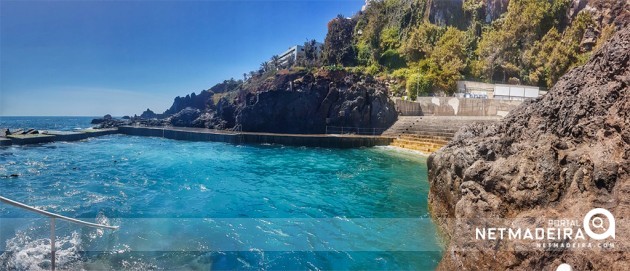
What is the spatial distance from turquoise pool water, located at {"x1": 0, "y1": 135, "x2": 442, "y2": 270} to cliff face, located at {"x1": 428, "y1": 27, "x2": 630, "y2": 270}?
1461 mm

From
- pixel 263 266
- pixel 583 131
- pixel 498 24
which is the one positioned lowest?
pixel 263 266

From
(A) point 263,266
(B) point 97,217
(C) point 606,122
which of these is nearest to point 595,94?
(C) point 606,122

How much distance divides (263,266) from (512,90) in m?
32.4

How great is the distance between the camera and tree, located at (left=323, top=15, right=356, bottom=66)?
49.5 m

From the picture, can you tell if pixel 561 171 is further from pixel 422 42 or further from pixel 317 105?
pixel 422 42

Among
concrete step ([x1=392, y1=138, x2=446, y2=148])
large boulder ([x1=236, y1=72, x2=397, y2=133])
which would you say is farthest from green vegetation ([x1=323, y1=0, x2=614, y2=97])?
concrete step ([x1=392, y1=138, x2=446, y2=148])

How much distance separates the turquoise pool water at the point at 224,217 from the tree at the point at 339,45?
37081 millimetres

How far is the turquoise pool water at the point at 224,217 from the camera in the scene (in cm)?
543

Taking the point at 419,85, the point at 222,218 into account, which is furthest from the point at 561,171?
the point at 419,85

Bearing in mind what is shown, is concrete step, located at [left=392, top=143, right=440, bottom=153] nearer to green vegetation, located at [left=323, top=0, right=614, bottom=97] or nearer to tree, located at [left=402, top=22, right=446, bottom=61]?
green vegetation, located at [left=323, top=0, right=614, bottom=97]

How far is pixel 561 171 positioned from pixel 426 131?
70.7 ft

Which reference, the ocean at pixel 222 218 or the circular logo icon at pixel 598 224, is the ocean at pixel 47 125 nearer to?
the ocean at pixel 222 218

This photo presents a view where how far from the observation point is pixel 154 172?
14117mm

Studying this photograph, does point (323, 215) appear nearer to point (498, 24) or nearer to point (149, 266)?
point (149, 266)
